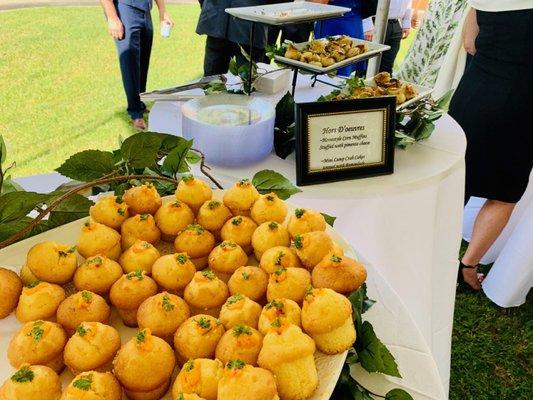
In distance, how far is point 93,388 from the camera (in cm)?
42

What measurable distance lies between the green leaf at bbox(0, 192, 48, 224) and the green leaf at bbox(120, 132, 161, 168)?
161 mm

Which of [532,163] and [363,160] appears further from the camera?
[532,163]

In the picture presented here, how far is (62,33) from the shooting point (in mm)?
5355

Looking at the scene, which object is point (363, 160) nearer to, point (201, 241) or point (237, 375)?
point (201, 241)

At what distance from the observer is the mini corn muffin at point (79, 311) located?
1.66 feet

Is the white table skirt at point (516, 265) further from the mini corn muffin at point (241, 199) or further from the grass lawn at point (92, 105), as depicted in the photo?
the mini corn muffin at point (241, 199)

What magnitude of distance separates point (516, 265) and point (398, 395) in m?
1.31

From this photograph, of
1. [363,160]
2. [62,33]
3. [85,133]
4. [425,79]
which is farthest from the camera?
[62,33]

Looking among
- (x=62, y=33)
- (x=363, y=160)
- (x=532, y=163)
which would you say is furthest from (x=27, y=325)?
(x=62, y=33)

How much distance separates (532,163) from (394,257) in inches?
30.9

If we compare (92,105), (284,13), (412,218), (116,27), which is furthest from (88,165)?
(92,105)

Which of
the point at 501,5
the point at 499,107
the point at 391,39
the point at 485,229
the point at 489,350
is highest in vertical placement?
the point at 501,5

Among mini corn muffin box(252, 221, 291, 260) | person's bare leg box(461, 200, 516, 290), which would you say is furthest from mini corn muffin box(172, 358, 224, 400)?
person's bare leg box(461, 200, 516, 290)

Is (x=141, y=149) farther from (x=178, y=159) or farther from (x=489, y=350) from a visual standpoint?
(x=489, y=350)
